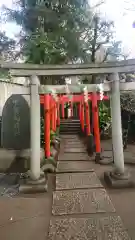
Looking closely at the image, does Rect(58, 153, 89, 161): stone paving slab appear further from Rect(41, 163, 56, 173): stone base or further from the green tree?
the green tree

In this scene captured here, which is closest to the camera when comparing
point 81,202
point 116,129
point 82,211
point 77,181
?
point 82,211

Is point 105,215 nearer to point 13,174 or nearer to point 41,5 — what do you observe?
point 13,174

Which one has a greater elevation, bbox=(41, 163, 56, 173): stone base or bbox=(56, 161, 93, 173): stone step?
bbox=(41, 163, 56, 173): stone base

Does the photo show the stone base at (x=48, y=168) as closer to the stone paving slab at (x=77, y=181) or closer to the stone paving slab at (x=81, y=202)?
the stone paving slab at (x=77, y=181)

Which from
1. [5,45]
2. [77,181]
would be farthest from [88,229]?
[5,45]

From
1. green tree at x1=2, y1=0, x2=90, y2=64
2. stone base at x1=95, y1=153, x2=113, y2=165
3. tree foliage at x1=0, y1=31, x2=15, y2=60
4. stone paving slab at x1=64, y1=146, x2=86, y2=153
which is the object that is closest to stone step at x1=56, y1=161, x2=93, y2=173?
stone base at x1=95, y1=153, x2=113, y2=165

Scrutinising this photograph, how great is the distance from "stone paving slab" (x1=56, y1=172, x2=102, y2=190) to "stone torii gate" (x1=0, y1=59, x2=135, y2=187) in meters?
0.47

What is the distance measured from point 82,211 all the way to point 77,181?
7.01 ft

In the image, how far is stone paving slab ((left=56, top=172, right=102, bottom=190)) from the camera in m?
6.52

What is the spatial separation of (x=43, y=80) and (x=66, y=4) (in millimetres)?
4301

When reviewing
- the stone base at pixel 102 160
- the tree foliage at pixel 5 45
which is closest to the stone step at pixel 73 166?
the stone base at pixel 102 160

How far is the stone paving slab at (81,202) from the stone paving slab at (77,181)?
38 cm

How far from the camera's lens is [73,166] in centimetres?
906

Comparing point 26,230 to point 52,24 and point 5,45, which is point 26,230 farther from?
point 5,45
